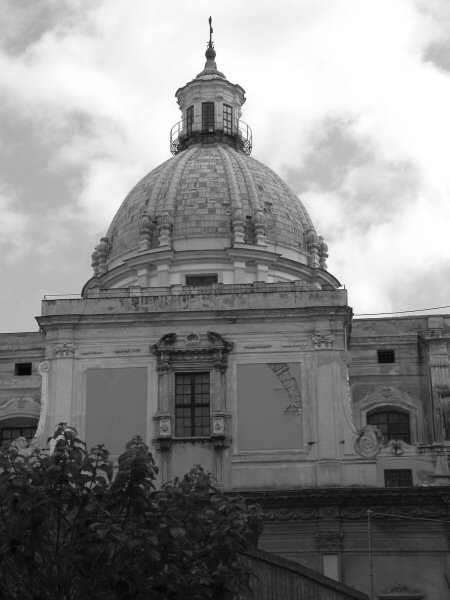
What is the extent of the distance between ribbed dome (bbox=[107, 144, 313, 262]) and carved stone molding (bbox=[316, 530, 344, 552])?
1772 cm

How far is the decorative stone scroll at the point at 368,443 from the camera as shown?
4091cm

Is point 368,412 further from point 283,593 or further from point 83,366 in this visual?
point 283,593

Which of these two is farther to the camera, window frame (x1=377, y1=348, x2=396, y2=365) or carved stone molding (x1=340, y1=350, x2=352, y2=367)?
window frame (x1=377, y1=348, x2=396, y2=365)

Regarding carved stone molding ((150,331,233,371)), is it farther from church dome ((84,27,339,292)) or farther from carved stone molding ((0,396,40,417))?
church dome ((84,27,339,292))

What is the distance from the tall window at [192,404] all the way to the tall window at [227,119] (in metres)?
22.0

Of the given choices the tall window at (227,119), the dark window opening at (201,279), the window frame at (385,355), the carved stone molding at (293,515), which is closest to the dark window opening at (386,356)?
the window frame at (385,355)

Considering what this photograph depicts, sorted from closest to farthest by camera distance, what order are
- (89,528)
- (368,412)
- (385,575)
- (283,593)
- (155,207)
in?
(89,528), (283,593), (385,575), (368,412), (155,207)

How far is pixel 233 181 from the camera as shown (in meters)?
56.1

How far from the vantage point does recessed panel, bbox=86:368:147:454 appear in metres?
41.2

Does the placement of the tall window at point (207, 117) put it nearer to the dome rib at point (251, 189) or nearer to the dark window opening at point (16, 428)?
the dome rib at point (251, 189)

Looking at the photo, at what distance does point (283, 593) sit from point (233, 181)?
30.8 metres

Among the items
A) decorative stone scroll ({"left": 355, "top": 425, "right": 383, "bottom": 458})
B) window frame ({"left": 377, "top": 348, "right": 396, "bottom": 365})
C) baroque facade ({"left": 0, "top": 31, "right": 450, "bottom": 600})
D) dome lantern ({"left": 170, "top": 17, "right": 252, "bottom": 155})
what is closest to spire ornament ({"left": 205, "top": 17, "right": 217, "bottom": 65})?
dome lantern ({"left": 170, "top": 17, "right": 252, "bottom": 155})

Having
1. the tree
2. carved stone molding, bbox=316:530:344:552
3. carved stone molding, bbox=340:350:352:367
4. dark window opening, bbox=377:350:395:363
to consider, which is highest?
dark window opening, bbox=377:350:395:363

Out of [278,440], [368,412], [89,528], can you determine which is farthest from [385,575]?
[89,528]
